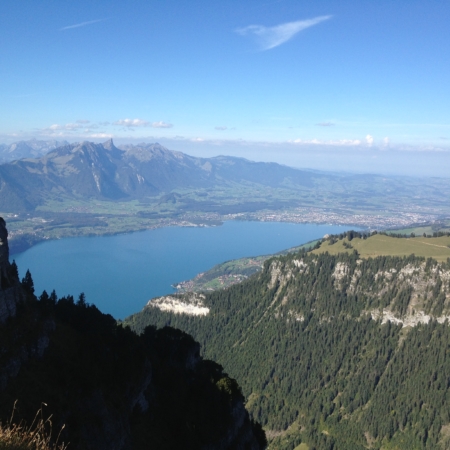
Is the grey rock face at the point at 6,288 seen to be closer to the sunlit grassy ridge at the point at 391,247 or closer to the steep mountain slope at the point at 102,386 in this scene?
the steep mountain slope at the point at 102,386

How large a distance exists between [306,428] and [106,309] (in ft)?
301

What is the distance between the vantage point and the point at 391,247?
111500 mm

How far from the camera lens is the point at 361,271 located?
105 meters

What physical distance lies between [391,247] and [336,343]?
107 feet

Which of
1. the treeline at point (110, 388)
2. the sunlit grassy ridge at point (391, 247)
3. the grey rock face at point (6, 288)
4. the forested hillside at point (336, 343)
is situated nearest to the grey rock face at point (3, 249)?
the grey rock face at point (6, 288)

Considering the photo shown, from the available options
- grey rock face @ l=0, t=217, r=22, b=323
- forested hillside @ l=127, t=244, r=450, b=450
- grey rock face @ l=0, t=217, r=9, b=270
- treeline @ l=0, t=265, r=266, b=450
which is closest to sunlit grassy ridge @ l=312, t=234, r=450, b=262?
forested hillside @ l=127, t=244, r=450, b=450

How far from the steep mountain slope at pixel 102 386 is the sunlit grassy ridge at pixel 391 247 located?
7685 centimetres

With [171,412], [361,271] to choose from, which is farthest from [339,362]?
[171,412]

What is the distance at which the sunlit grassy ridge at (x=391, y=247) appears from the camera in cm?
10378

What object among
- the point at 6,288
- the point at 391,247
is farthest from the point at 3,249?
the point at 391,247

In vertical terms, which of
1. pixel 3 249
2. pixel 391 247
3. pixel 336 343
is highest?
pixel 3 249

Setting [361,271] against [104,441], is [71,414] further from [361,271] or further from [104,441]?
[361,271]

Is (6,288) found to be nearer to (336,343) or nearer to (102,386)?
(102,386)

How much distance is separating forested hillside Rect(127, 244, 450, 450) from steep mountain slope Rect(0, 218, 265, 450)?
40.5 metres
